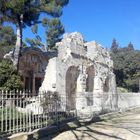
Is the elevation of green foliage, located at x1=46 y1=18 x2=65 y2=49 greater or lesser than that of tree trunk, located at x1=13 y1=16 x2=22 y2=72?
greater

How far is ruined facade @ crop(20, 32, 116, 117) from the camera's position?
16.2 m

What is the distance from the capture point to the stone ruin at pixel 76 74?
53.0 feet

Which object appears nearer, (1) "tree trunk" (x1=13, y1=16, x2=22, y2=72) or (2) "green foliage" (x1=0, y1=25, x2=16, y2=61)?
(1) "tree trunk" (x1=13, y1=16, x2=22, y2=72)

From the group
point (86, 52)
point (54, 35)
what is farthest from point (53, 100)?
point (54, 35)

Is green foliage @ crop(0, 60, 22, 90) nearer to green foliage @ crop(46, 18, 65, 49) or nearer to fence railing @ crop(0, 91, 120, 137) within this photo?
fence railing @ crop(0, 91, 120, 137)

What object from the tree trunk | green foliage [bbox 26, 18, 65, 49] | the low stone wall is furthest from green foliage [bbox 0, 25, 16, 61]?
the low stone wall

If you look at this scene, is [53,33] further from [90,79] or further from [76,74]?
[76,74]

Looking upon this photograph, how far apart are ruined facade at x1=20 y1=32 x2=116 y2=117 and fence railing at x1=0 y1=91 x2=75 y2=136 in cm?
91

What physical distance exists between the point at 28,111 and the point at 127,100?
48.9 ft

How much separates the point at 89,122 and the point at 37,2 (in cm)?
1003

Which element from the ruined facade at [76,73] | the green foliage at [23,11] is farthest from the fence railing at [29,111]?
the green foliage at [23,11]

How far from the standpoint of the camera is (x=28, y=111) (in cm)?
985

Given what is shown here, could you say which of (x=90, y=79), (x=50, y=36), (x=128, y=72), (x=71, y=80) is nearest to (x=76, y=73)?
(x=71, y=80)

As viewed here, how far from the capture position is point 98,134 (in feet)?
32.3
